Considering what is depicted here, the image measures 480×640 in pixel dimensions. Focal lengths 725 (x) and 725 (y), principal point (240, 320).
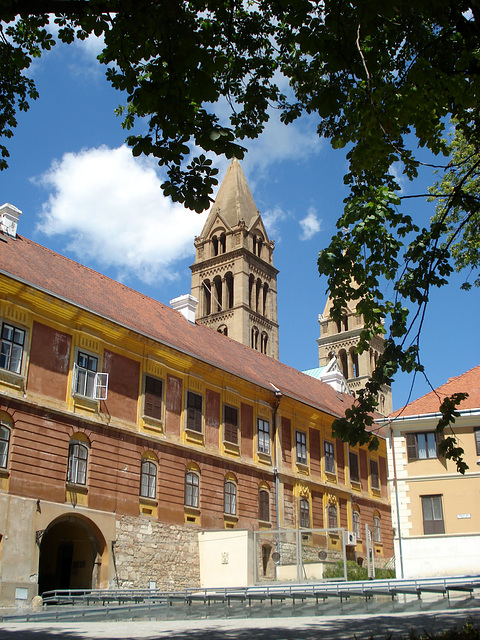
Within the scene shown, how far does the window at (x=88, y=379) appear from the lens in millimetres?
24469

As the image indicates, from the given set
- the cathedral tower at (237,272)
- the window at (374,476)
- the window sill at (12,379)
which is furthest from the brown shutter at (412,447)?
the cathedral tower at (237,272)

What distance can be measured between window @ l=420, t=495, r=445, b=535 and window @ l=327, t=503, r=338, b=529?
7.86 meters

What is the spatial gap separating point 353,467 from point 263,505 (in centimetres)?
847

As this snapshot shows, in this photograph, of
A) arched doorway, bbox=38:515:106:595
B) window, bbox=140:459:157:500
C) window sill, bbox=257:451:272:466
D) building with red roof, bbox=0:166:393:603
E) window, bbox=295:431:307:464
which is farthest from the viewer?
window, bbox=295:431:307:464

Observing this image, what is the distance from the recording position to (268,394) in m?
33.0

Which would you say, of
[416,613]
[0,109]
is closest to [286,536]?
[416,613]

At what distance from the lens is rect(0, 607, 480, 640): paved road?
38.2ft

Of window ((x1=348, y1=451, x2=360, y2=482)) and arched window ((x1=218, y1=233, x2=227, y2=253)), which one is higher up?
arched window ((x1=218, y1=233, x2=227, y2=253))

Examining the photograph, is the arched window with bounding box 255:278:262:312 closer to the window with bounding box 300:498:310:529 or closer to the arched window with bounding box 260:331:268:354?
the arched window with bounding box 260:331:268:354

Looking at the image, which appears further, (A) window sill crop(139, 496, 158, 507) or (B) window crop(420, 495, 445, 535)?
(B) window crop(420, 495, 445, 535)

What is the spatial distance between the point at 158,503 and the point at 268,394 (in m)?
8.66

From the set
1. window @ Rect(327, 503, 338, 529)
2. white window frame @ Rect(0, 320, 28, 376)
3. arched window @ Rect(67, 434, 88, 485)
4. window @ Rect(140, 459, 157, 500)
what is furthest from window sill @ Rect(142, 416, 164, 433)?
window @ Rect(327, 503, 338, 529)

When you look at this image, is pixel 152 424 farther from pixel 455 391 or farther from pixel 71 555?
pixel 455 391

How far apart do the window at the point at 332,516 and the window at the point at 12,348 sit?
18.3m
